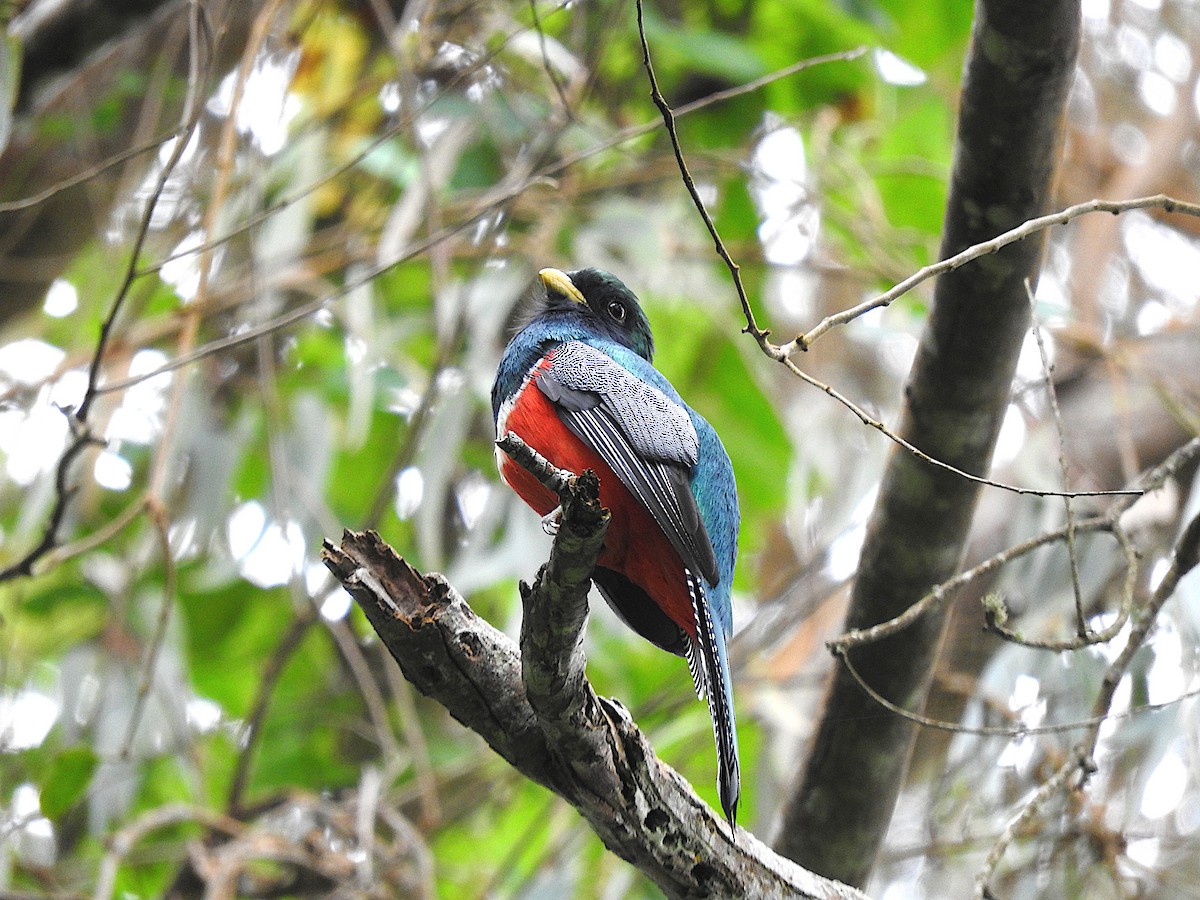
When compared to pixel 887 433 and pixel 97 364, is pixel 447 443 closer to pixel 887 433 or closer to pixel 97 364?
pixel 97 364

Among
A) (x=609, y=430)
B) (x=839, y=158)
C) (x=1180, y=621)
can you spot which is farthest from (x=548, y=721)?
(x=839, y=158)

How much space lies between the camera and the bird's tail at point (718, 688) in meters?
2.55

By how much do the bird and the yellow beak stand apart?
1.01ft

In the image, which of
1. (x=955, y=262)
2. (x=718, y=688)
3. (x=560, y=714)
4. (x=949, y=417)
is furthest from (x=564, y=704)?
(x=949, y=417)

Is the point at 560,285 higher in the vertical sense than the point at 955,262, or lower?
higher

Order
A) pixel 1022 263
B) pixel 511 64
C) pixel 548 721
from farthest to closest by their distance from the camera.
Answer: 1. pixel 511 64
2. pixel 1022 263
3. pixel 548 721

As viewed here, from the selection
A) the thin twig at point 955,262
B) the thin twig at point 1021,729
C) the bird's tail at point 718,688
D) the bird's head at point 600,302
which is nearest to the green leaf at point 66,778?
the bird's head at point 600,302

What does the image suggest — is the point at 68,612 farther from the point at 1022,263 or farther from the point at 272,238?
the point at 1022,263

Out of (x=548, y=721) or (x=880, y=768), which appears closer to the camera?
(x=548, y=721)

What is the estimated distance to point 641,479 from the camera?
297 cm

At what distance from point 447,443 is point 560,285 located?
1.03 meters

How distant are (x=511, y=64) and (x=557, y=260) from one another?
3.34 ft

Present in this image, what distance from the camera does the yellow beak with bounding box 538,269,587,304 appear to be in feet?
13.0

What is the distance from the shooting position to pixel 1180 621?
367 centimetres
